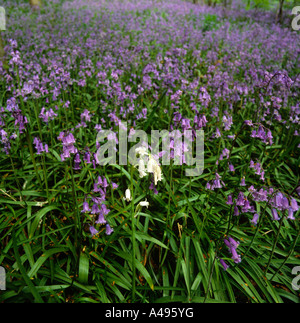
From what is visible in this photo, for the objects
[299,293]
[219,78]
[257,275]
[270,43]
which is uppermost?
[270,43]

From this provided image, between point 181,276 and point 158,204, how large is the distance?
2.75 ft

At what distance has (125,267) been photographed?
2.40 metres

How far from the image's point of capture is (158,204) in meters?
2.97

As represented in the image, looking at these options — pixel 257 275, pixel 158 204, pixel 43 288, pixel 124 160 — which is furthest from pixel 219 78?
pixel 43 288

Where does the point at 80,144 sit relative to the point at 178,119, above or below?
below

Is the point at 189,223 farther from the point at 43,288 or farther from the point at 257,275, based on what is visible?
the point at 43,288
